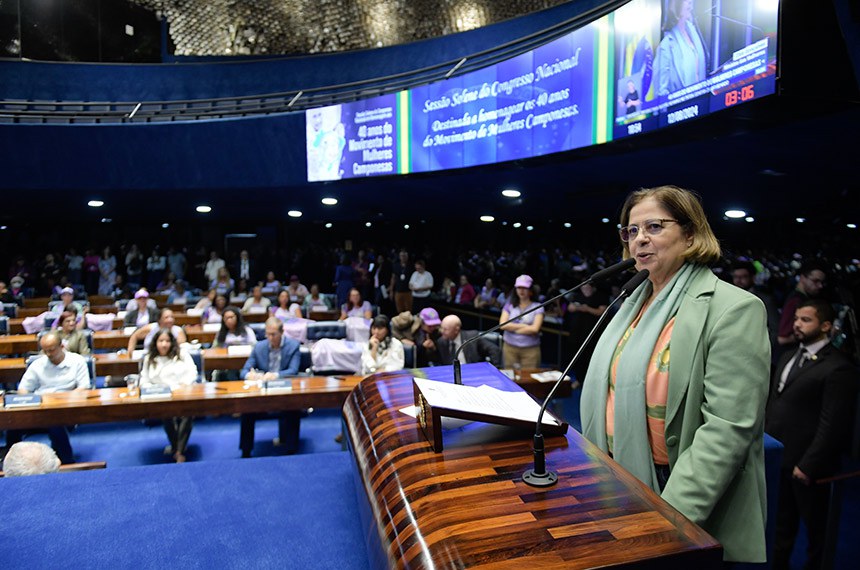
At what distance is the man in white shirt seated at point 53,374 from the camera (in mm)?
4363

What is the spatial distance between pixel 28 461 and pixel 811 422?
11.7ft

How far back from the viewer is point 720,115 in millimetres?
4066

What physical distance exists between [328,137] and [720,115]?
564cm

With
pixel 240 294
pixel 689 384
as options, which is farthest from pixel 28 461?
pixel 240 294

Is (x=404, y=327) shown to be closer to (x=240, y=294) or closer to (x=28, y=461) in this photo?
(x=28, y=461)

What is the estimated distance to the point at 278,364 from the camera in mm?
5051

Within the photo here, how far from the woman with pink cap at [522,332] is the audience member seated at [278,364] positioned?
6.49ft

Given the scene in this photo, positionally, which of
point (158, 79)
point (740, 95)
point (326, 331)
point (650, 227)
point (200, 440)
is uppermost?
point (158, 79)

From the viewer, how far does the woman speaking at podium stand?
1.23m

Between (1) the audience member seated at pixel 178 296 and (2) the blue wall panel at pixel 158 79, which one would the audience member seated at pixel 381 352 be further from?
(2) the blue wall panel at pixel 158 79

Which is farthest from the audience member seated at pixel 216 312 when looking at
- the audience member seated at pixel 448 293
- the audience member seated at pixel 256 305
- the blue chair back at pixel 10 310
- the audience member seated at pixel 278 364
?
the audience member seated at pixel 448 293

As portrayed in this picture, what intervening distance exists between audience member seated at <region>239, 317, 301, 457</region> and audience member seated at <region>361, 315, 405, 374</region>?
0.65 m

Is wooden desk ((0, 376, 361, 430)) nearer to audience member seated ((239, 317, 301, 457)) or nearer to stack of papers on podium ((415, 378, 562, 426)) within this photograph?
audience member seated ((239, 317, 301, 457))

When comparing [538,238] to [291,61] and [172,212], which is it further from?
[172,212]
